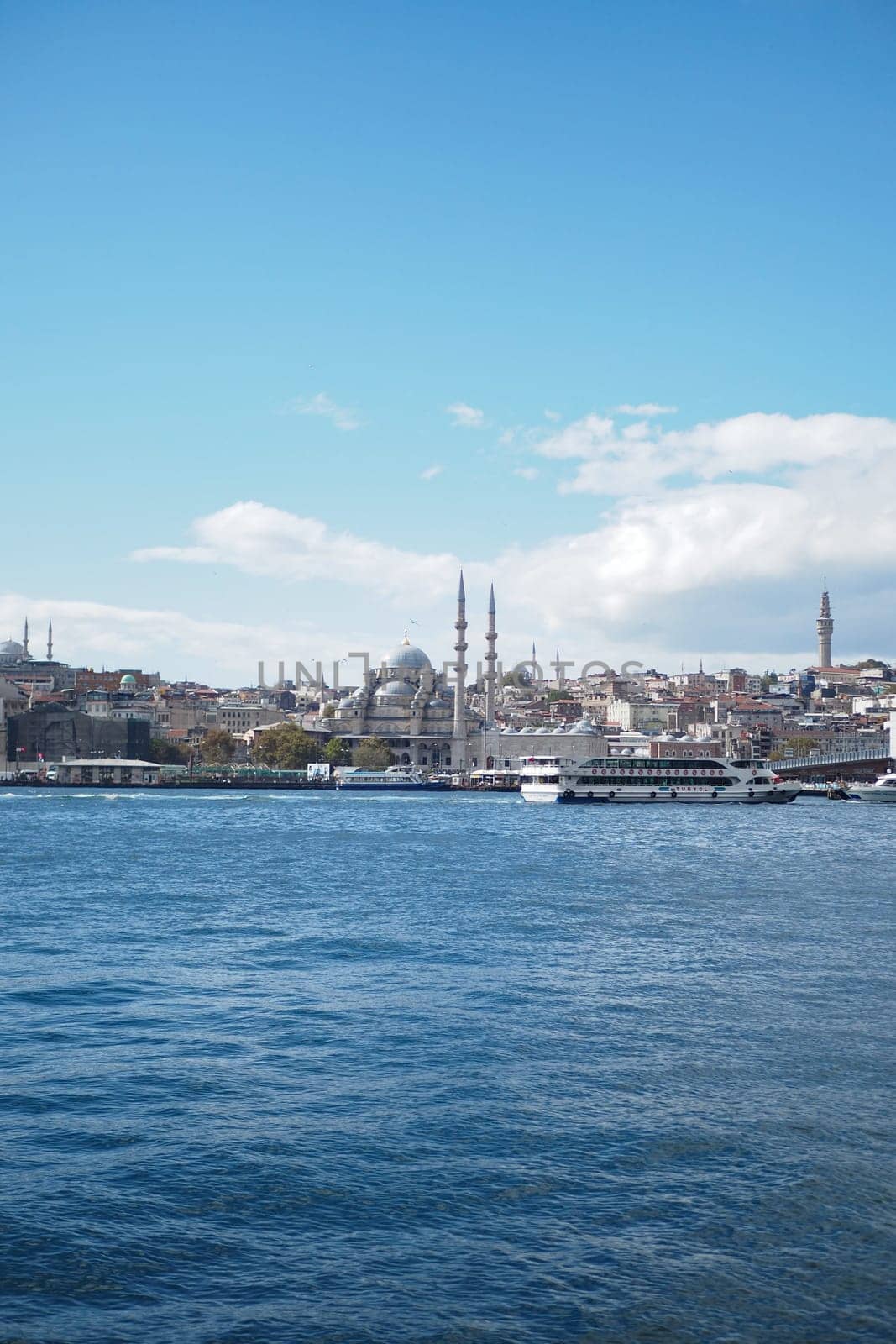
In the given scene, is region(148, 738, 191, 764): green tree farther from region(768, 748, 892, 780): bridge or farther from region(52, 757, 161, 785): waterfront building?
region(768, 748, 892, 780): bridge

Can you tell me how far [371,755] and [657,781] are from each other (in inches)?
1564

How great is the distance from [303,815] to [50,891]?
88.5 feet

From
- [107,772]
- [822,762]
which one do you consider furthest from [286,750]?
[822,762]

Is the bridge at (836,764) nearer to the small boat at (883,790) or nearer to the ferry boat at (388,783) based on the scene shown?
the small boat at (883,790)

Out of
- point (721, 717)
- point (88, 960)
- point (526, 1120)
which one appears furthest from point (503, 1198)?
point (721, 717)

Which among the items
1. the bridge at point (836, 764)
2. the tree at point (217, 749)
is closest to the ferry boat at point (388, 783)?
the tree at point (217, 749)

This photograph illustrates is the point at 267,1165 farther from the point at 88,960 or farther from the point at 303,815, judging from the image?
the point at 303,815

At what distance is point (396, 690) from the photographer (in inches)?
4136

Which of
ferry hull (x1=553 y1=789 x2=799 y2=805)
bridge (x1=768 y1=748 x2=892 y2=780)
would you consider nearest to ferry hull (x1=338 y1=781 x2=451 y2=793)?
bridge (x1=768 y1=748 x2=892 y2=780)

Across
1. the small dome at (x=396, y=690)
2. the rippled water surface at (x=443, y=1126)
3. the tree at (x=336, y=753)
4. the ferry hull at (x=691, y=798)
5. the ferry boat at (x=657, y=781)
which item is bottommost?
the rippled water surface at (x=443, y=1126)

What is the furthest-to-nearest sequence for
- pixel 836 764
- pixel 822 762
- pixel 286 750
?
pixel 286 750 → pixel 822 762 → pixel 836 764

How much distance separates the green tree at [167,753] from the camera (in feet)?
295

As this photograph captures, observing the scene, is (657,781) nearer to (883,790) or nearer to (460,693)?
(883,790)

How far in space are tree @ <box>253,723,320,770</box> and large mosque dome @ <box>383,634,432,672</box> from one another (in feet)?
61.2
